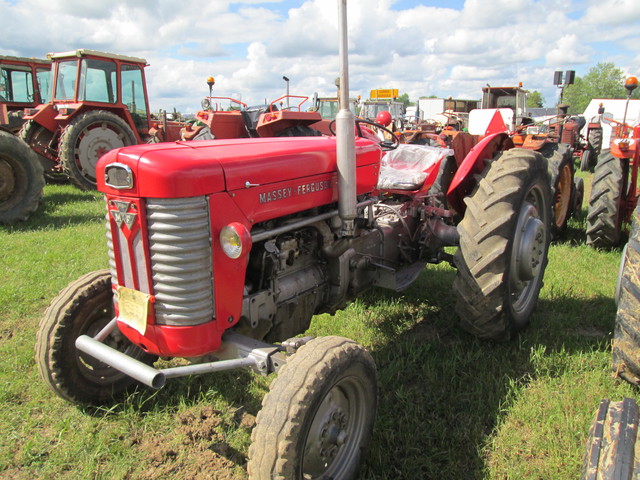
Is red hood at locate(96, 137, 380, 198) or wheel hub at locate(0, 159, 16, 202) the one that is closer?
red hood at locate(96, 137, 380, 198)

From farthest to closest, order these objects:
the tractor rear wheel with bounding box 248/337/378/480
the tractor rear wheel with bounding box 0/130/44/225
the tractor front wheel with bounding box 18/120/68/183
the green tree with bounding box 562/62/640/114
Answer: the green tree with bounding box 562/62/640/114 < the tractor front wheel with bounding box 18/120/68/183 < the tractor rear wheel with bounding box 0/130/44/225 < the tractor rear wheel with bounding box 248/337/378/480

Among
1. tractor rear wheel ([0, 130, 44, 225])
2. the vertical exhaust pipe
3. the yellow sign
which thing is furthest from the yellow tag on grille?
the yellow sign

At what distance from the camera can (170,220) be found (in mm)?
1966

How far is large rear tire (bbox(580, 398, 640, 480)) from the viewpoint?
1465mm

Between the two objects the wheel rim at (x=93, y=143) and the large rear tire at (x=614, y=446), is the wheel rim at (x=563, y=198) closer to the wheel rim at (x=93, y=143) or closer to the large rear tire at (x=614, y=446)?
the large rear tire at (x=614, y=446)

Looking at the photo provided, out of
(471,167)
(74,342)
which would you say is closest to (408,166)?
(471,167)

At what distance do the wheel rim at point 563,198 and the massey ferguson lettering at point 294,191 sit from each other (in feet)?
14.3

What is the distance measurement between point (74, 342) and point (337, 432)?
4.89ft

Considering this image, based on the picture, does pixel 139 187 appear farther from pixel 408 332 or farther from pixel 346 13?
pixel 408 332

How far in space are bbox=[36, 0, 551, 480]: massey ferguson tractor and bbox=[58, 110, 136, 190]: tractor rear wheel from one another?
7.02m

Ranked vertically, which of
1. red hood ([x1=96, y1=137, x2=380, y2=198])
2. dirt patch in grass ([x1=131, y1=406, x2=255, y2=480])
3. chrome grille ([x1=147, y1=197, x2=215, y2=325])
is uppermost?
red hood ([x1=96, y1=137, x2=380, y2=198])

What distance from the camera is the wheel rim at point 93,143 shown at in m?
8.95

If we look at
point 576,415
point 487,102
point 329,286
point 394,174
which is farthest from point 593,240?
point 487,102

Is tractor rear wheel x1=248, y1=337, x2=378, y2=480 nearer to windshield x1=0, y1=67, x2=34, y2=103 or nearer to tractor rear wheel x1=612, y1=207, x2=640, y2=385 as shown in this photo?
tractor rear wheel x1=612, y1=207, x2=640, y2=385
